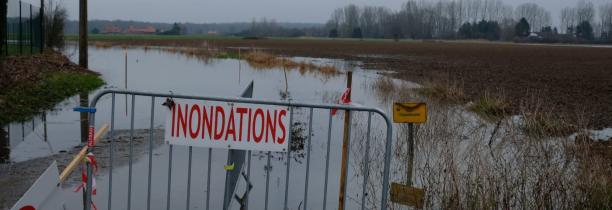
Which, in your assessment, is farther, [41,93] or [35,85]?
[35,85]

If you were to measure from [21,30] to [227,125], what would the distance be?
21939mm

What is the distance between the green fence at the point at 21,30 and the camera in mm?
25062

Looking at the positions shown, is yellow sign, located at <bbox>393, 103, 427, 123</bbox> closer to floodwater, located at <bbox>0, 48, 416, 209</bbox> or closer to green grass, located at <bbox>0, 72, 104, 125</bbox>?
floodwater, located at <bbox>0, 48, 416, 209</bbox>

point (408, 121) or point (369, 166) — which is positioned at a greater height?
point (408, 121)

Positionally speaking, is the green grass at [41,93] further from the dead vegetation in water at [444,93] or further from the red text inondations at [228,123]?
the dead vegetation in water at [444,93]

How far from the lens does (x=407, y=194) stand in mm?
6406

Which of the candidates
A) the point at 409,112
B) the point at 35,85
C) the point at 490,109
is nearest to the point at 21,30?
the point at 35,85

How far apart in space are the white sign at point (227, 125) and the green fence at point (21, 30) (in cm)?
1880

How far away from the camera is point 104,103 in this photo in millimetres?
16234

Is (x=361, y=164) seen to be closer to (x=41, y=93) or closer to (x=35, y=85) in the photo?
(x=41, y=93)

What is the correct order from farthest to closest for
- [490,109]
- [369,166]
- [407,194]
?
[490,109] < [369,166] < [407,194]

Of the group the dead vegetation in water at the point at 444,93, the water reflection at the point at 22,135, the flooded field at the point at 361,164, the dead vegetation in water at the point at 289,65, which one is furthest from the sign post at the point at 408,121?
the dead vegetation in water at the point at 289,65

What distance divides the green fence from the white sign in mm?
18798

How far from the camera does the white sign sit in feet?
17.9
